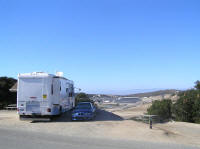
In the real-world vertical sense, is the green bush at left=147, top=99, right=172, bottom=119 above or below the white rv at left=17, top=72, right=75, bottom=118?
below

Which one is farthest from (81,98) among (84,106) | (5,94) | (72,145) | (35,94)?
(72,145)

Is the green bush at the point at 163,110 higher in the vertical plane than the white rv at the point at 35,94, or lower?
lower

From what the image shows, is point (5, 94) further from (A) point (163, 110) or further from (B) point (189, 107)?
(B) point (189, 107)

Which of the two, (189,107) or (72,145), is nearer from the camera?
(72,145)

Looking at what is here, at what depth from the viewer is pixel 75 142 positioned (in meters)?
10.3

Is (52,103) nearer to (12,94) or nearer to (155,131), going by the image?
(155,131)

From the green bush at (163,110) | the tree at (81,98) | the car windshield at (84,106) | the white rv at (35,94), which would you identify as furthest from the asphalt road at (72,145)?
the tree at (81,98)

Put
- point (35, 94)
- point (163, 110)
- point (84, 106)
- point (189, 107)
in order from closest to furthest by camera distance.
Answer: point (35, 94) → point (84, 106) → point (189, 107) → point (163, 110)

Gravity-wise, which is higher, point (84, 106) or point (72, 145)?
point (84, 106)

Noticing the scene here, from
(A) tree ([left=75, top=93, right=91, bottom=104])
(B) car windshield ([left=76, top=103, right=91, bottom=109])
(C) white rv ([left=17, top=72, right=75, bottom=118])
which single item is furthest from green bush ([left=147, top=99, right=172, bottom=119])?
(C) white rv ([left=17, top=72, right=75, bottom=118])

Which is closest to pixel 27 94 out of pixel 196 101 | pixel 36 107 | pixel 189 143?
pixel 36 107

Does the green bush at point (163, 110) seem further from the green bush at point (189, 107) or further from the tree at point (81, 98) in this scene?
the tree at point (81, 98)

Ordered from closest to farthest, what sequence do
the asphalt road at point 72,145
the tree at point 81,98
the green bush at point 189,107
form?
1. the asphalt road at point 72,145
2. the green bush at point 189,107
3. the tree at point 81,98

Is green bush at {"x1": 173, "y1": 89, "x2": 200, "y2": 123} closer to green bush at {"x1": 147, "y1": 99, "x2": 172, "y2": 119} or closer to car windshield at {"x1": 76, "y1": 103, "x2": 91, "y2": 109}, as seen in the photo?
green bush at {"x1": 147, "y1": 99, "x2": 172, "y2": 119}
